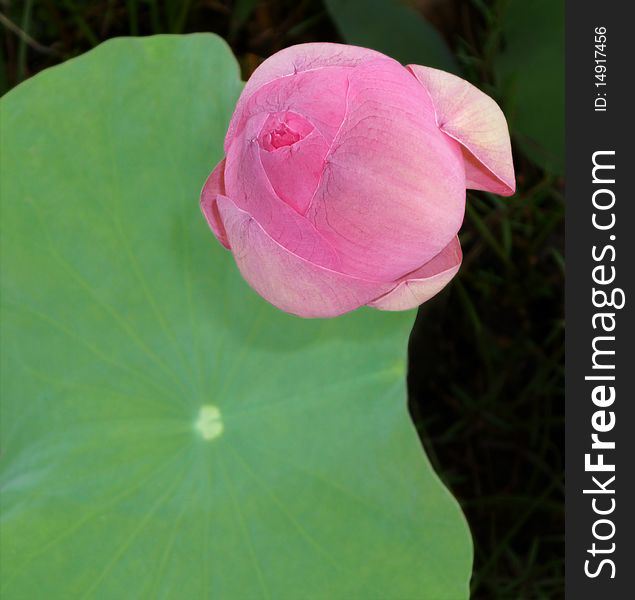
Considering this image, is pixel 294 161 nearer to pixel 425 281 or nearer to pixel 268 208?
pixel 268 208

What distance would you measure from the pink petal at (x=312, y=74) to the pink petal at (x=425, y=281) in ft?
0.45

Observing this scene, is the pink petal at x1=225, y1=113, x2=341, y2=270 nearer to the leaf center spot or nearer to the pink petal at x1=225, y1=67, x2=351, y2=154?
the pink petal at x1=225, y1=67, x2=351, y2=154

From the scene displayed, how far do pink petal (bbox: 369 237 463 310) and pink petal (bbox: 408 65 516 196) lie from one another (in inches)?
2.9

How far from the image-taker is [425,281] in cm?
60

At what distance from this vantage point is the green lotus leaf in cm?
79

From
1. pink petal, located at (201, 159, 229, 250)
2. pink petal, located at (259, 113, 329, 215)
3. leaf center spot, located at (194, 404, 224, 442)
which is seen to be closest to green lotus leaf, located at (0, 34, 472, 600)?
leaf center spot, located at (194, 404, 224, 442)

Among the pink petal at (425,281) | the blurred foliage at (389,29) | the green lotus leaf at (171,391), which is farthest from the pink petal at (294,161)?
the blurred foliage at (389,29)

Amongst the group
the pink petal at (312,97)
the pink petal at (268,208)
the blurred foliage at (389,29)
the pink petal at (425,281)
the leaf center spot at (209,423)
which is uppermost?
the blurred foliage at (389,29)

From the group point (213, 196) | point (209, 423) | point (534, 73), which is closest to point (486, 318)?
point (534, 73)

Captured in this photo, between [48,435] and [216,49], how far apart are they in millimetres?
428

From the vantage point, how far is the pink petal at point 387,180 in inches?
21.3

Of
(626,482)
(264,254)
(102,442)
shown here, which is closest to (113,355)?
→ (102,442)

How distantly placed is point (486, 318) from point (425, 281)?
64 cm

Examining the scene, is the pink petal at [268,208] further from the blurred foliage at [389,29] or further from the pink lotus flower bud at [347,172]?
the blurred foliage at [389,29]
